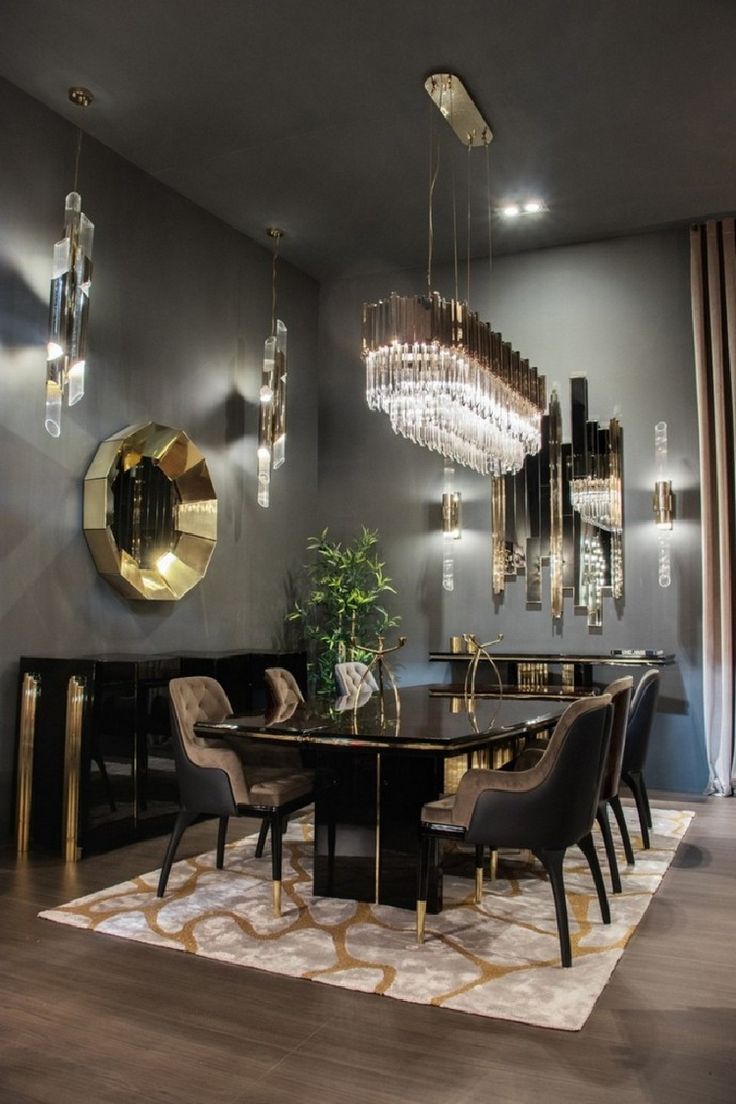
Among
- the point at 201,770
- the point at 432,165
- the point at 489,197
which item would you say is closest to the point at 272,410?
the point at 432,165

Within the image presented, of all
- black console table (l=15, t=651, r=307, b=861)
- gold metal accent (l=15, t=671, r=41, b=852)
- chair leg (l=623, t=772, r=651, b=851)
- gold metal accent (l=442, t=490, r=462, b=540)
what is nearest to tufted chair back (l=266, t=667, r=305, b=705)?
black console table (l=15, t=651, r=307, b=861)

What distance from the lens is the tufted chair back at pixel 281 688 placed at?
4.86 m

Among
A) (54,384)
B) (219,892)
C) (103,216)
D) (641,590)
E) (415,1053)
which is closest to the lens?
(415,1053)

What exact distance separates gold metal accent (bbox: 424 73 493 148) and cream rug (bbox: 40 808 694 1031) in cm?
410

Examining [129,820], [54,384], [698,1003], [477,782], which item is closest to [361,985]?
[477,782]

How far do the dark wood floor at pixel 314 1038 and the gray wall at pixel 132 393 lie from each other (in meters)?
2.12

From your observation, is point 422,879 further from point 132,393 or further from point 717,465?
point 717,465

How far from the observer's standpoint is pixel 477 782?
3.21 meters

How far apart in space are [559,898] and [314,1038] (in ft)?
3.21

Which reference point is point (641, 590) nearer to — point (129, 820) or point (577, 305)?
point (577, 305)

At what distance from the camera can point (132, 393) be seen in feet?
19.0

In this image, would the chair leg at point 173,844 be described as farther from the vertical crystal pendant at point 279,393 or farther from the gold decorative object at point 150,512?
the vertical crystal pendant at point 279,393

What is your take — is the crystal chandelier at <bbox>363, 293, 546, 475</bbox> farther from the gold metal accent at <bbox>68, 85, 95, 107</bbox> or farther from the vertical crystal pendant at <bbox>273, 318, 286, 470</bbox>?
the gold metal accent at <bbox>68, 85, 95, 107</bbox>

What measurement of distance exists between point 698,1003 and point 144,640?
3.94m
